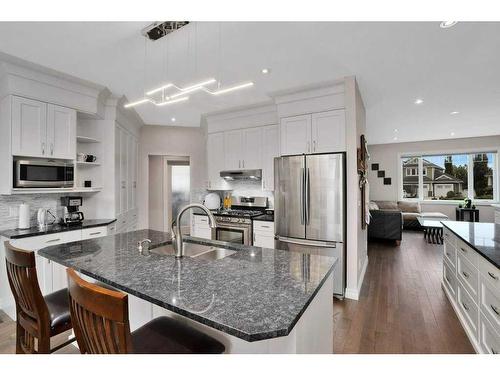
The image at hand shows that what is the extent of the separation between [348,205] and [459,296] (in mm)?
1356

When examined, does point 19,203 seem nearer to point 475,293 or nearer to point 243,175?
point 243,175

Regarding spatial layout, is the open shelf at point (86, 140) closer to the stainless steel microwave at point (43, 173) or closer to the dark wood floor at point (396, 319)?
the stainless steel microwave at point (43, 173)

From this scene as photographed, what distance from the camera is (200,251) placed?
1.98 meters

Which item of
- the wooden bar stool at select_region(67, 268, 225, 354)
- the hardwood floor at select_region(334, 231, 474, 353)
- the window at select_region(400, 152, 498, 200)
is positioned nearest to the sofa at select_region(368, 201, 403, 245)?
the hardwood floor at select_region(334, 231, 474, 353)

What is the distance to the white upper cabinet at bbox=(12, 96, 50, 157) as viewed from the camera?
2.64 metres

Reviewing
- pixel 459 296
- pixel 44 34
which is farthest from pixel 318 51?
pixel 459 296

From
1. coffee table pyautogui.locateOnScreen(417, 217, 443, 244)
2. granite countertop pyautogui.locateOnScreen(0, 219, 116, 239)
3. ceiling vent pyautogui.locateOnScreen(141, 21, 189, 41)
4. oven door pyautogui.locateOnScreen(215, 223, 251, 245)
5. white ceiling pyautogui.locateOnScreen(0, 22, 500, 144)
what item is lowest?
coffee table pyautogui.locateOnScreen(417, 217, 443, 244)

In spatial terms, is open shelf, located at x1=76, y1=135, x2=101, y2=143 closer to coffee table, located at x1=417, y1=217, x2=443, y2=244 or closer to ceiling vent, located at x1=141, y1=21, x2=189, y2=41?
ceiling vent, located at x1=141, y1=21, x2=189, y2=41

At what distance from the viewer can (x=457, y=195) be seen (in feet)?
25.3

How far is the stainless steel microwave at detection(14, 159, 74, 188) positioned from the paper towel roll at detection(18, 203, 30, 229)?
0.29 metres

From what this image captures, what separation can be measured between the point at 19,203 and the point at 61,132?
95 cm

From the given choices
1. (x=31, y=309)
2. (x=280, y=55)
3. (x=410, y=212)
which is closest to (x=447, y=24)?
(x=280, y=55)

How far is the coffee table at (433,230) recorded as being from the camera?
565cm
